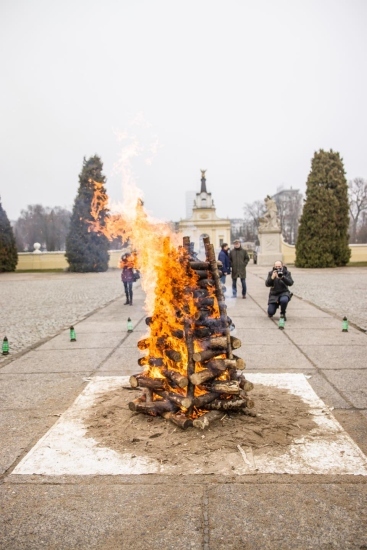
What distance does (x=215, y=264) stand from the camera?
5191 mm

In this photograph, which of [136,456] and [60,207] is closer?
[136,456]

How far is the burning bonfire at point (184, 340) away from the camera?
188 inches

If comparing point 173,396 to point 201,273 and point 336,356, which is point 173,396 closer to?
point 201,273

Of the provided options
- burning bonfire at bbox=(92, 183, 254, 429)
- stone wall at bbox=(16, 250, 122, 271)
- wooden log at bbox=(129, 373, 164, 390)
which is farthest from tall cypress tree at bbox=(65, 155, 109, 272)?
wooden log at bbox=(129, 373, 164, 390)

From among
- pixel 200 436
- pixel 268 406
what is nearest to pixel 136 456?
pixel 200 436

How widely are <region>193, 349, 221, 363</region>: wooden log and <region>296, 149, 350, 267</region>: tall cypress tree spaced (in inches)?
1290

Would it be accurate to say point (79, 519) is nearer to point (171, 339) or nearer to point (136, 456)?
point (136, 456)

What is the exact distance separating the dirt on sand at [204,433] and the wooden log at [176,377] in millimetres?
444

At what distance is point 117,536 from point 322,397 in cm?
345

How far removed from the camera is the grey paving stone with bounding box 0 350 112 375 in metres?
7.24

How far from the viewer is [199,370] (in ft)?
16.3

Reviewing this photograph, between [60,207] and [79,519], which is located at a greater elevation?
[60,207]

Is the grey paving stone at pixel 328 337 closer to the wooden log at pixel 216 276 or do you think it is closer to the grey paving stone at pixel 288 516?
the wooden log at pixel 216 276

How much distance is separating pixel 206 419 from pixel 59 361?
13.1ft
